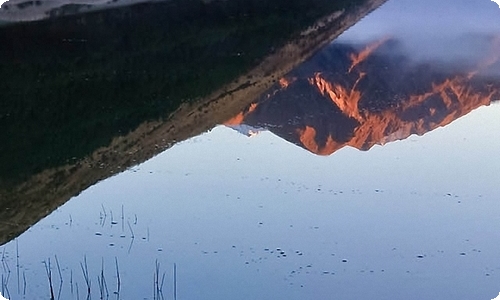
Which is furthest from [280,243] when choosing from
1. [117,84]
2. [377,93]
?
[377,93]

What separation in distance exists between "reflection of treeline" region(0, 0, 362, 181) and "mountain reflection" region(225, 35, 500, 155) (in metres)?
3.30

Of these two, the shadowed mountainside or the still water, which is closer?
the still water

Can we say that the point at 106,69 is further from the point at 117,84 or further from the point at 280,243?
the point at 280,243

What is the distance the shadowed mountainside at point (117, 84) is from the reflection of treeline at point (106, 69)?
5cm

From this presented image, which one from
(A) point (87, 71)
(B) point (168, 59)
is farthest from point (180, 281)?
(B) point (168, 59)

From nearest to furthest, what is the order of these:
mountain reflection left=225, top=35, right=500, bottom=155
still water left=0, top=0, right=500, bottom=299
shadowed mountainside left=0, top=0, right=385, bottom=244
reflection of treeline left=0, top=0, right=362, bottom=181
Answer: still water left=0, top=0, right=500, bottom=299 → shadowed mountainside left=0, top=0, right=385, bottom=244 → reflection of treeline left=0, top=0, right=362, bottom=181 → mountain reflection left=225, top=35, right=500, bottom=155

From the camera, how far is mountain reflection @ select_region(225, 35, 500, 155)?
121 ft

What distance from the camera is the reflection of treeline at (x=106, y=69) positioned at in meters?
28.5

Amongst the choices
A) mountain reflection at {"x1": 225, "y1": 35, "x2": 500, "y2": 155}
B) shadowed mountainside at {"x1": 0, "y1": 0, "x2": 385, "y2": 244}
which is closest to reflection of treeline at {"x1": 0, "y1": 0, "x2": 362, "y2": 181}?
shadowed mountainside at {"x1": 0, "y1": 0, "x2": 385, "y2": 244}

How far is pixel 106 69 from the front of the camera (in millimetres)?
36781

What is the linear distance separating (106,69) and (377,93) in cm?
2585

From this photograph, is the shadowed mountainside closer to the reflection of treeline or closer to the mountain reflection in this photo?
the reflection of treeline

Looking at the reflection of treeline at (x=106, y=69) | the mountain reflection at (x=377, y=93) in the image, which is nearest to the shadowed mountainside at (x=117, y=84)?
the reflection of treeline at (x=106, y=69)

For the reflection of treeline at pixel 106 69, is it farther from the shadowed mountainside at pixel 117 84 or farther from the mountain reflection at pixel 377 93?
the mountain reflection at pixel 377 93
